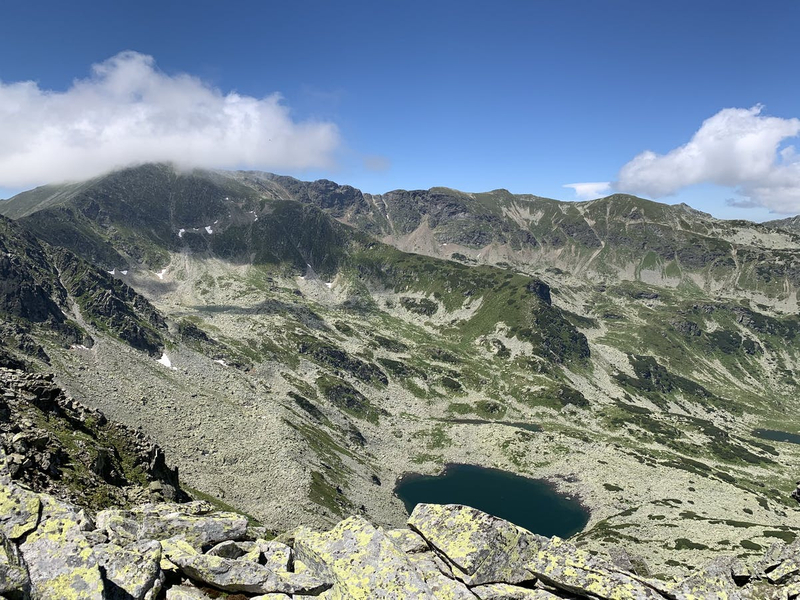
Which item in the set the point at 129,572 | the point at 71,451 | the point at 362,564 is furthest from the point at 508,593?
the point at 71,451

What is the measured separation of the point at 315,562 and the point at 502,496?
150943 millimetres

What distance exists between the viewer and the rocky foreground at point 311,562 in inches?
509

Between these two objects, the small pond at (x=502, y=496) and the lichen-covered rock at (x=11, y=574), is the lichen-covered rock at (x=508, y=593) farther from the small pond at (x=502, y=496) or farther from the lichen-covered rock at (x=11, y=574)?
the small pond at (x=502, y=496)

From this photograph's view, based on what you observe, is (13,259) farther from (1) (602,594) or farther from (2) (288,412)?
(1) (602,594)

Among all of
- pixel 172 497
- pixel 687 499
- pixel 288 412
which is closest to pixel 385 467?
pixel 288 412

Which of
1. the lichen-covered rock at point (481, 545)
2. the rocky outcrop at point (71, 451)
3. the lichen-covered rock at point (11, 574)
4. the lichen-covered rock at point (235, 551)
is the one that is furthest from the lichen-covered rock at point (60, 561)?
the rocky outcrop at point (71, 451)

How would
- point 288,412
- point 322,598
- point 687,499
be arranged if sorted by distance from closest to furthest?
point 322,598
point 687,499
point 288,412

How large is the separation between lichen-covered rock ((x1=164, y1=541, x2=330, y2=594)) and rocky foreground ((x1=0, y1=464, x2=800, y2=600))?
0.11ft

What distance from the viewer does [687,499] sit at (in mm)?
140625

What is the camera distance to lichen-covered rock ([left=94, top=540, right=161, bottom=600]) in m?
12.7

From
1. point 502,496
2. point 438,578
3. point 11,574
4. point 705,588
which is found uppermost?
point 11,574

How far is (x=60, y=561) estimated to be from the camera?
40.6 ft

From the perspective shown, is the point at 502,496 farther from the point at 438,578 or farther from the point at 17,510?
the point at 17,510

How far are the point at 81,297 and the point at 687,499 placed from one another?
249 metres
